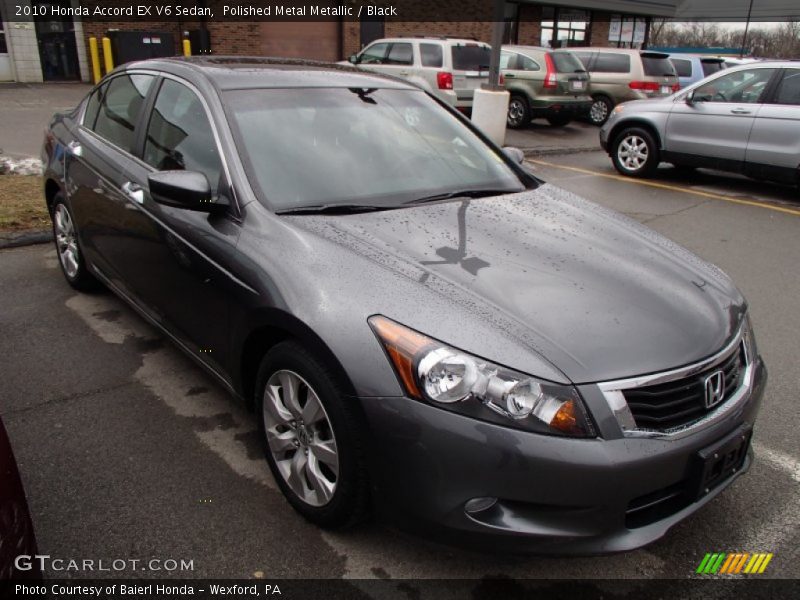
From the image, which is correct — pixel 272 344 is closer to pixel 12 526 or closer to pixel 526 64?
pixel 12 526

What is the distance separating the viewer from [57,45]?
17.9 meters

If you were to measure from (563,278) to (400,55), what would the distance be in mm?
12754

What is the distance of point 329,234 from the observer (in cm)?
259

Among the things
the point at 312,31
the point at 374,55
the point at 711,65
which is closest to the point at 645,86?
the point at 374,55

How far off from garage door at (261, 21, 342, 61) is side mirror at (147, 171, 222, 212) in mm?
18579

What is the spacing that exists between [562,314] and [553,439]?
0.46m

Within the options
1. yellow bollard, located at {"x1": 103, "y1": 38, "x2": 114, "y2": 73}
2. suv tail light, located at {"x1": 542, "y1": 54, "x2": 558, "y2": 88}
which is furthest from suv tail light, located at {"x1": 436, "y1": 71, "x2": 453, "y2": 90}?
yellow bollard, located at {"x1": 103, "y1": 38, "x2": 114, "y2": 73}

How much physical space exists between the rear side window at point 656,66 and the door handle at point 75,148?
14284mm

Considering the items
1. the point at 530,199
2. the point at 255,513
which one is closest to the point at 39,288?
the point at 255,513

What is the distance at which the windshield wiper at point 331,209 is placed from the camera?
2756 millimetres

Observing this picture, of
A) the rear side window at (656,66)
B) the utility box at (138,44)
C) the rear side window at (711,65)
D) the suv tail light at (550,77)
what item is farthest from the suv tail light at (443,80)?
the rear side window at (711,65)

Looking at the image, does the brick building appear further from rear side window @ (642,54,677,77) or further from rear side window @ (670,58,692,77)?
rear side window @ (642,54,677,77)

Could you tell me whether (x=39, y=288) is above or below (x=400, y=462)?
below

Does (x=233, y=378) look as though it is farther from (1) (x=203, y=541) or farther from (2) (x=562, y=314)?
(2) (x=562, y=314)
